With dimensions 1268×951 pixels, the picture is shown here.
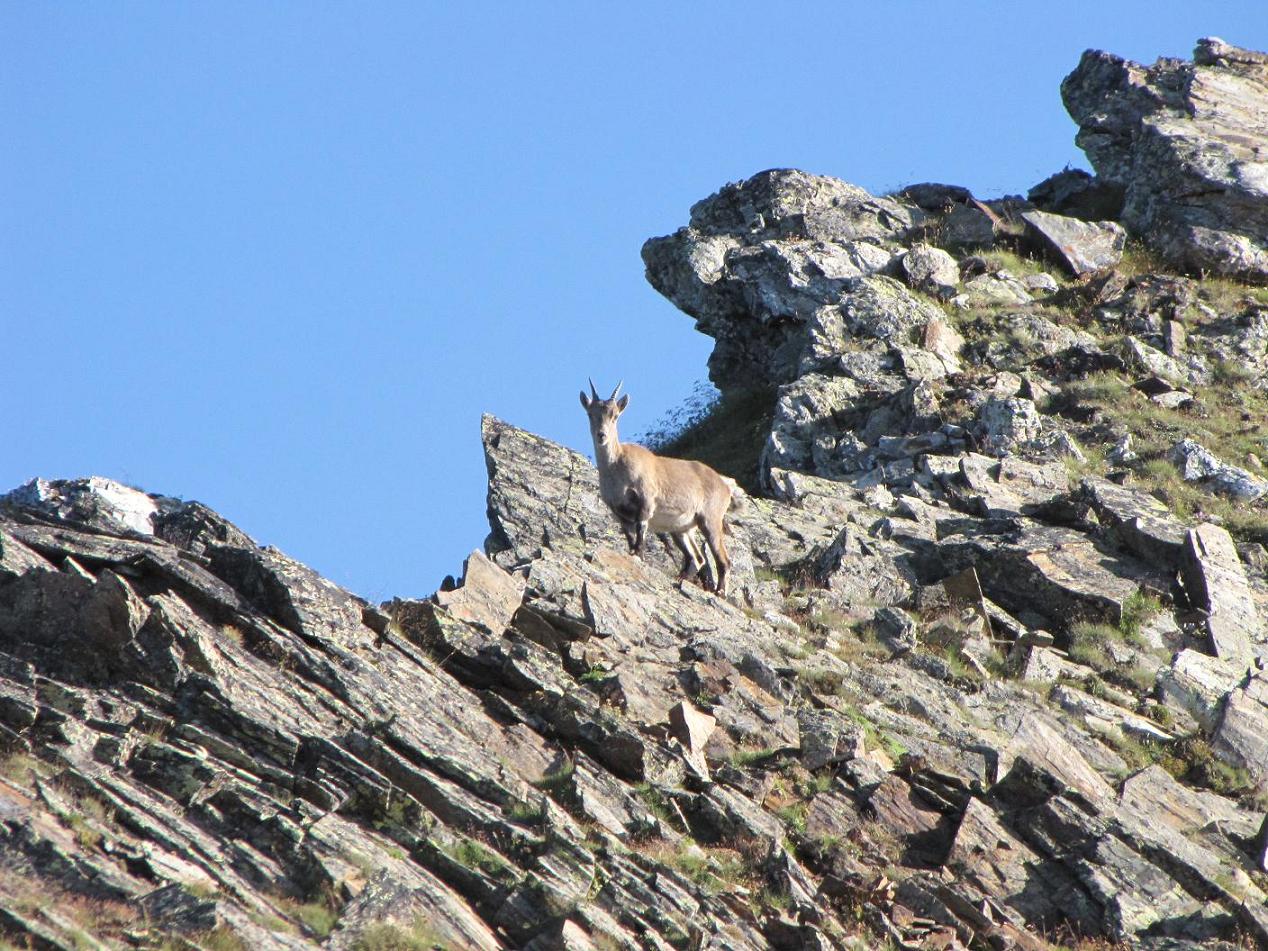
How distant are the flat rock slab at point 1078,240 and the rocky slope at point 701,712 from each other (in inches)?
295

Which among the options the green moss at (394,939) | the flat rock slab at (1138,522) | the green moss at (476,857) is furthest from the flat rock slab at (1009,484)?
the green moss at (394,939)

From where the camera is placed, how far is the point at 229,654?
1384cm

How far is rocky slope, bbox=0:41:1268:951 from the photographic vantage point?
11.5m

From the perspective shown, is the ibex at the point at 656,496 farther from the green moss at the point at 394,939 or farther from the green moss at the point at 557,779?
the green moss at the point at 394,939

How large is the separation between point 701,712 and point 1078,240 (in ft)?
79.5

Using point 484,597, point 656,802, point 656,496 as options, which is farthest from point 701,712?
point 656,496

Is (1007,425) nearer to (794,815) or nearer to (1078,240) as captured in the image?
(1078,240)

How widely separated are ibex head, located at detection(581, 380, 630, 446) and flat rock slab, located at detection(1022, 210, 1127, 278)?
16963mm

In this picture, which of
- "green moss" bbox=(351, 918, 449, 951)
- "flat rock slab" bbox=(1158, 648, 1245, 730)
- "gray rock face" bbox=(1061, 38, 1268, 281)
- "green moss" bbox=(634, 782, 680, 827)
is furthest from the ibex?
"gray rock face" bbox=(1061, 38, 1268, 281)

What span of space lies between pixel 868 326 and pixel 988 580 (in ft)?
32.6

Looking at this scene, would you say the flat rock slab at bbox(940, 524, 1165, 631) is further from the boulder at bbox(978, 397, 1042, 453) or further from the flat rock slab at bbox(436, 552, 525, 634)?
the flat rock slab at bbox(436, 552, 525, 634)

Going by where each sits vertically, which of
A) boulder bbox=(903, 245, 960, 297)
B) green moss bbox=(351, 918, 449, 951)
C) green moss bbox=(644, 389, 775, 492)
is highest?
boulder bbox=(903, 245, 960, 297)

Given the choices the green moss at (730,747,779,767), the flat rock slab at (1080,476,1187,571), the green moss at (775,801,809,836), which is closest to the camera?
the green moss at (775,801,809,836)

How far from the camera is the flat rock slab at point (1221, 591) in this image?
70.3ft
